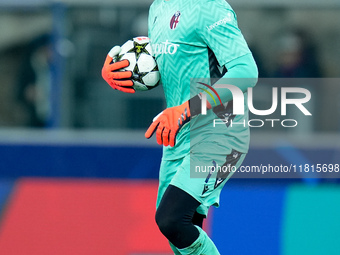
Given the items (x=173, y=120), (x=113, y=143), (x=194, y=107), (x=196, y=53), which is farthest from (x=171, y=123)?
(x=113, y=143)

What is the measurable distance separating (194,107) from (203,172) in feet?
1.25

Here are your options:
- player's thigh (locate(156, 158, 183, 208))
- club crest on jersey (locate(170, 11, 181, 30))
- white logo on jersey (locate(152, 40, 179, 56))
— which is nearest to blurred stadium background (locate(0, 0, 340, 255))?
player's thigh (locate(156, 158, 183, 208))

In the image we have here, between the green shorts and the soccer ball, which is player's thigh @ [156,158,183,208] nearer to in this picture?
the green shorts

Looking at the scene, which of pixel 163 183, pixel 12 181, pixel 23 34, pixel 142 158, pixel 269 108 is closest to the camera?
pixel 163 183

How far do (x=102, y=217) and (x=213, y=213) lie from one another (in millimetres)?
886

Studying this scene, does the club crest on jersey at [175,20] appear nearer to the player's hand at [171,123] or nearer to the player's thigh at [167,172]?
the player's hand at [171,123]

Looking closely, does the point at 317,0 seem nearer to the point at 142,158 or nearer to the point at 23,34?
the point at 142,158

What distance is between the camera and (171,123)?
131 inches

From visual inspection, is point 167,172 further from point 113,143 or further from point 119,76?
point 113,143

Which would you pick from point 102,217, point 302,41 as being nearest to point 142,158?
point 102,217

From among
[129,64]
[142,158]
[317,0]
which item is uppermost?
[317,0]

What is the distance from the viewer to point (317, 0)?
661 centimetres

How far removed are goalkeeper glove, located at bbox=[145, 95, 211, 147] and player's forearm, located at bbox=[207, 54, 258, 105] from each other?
0.30ft

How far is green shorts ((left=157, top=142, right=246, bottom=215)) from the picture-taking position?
11.5 ft
